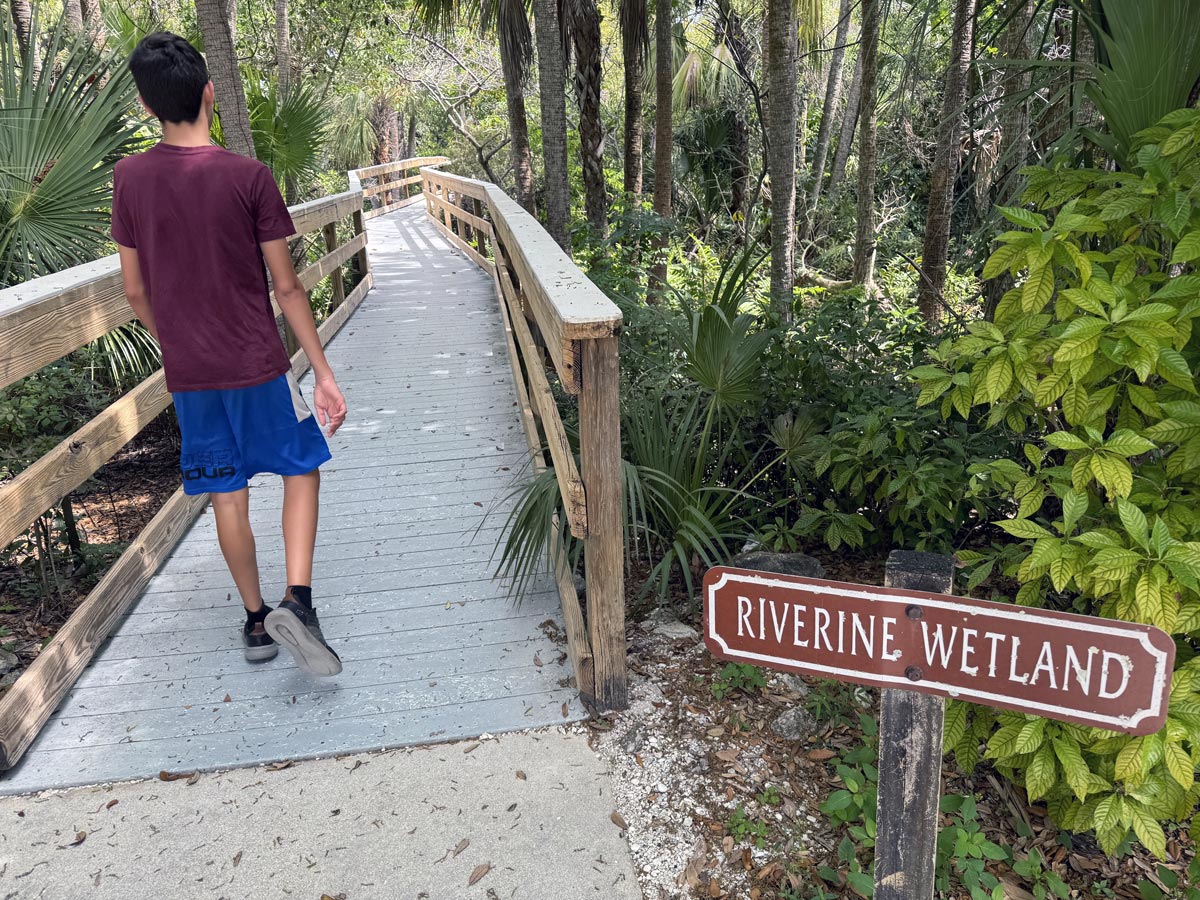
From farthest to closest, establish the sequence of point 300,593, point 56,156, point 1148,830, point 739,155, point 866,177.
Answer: point 739,155
point 866,177
point 56,156
point 300,593
point 1148,830

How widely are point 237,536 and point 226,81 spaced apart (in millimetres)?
3857

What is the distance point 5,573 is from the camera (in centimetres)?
437

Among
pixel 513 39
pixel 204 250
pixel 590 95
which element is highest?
pixel 513 39

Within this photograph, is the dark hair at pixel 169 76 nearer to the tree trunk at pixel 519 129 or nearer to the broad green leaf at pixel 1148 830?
the broad green leaf at pixel 1148 830

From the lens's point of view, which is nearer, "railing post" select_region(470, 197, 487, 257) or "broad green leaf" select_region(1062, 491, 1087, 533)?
"broad green leaf" select_region(1062, 491, 1087, 533)

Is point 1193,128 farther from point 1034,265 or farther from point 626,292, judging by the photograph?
point 626,292

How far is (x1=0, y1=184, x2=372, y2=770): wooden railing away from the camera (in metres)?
2.63

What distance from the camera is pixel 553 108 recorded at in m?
7.36

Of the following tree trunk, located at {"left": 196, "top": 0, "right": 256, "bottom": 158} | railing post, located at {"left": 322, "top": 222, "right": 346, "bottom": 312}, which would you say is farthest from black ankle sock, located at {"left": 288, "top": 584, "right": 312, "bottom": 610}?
railing post, located at {"left": 322, "top": 222, "right": 346, "bottom": 312}

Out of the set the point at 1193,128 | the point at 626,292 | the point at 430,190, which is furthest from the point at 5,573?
the point at 430,190

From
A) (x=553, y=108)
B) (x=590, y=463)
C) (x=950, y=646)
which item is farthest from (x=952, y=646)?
(x=553, y=108)

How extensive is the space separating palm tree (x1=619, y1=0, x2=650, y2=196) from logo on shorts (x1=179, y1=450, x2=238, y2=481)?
25.7ft

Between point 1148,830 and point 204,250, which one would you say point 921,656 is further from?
point 204,250

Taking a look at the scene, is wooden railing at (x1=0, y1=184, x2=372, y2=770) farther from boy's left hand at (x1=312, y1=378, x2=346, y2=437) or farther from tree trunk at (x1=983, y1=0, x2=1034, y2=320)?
tree trunk at (x1=983, y1=0, x2=1034, y2=320)
